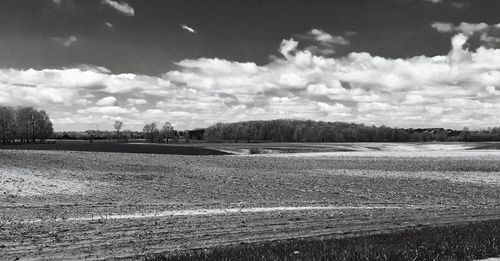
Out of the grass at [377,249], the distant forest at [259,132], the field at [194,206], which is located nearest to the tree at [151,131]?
the distant forest at [259,132]

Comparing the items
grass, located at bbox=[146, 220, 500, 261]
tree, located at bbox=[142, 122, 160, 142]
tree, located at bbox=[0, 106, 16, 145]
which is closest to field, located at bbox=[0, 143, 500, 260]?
grass, located at bbox=[146, 220, 500, 261]

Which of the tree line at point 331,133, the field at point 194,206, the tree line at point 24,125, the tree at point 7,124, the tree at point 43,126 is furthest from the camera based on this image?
the tree line at point 331,133

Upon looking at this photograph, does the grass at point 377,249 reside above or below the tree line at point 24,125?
below

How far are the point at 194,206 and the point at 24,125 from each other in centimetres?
11666

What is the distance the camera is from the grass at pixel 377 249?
800 centimetres

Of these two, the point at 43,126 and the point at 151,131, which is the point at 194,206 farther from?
the point at 151,131

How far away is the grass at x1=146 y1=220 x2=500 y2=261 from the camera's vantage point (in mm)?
8000

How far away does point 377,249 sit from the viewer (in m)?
8.43

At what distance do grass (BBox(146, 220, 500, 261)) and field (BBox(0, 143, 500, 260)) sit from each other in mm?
1428

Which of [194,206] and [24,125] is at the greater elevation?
[24,125]

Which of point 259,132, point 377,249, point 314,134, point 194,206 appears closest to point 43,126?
point 259,132

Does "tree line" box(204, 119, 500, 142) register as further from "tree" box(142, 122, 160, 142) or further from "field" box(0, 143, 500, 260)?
"field" box(0, 143, 500, 260)

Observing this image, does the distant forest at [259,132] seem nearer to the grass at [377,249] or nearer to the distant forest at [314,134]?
the distant forest at [314,134]

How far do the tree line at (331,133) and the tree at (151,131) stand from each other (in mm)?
16704
